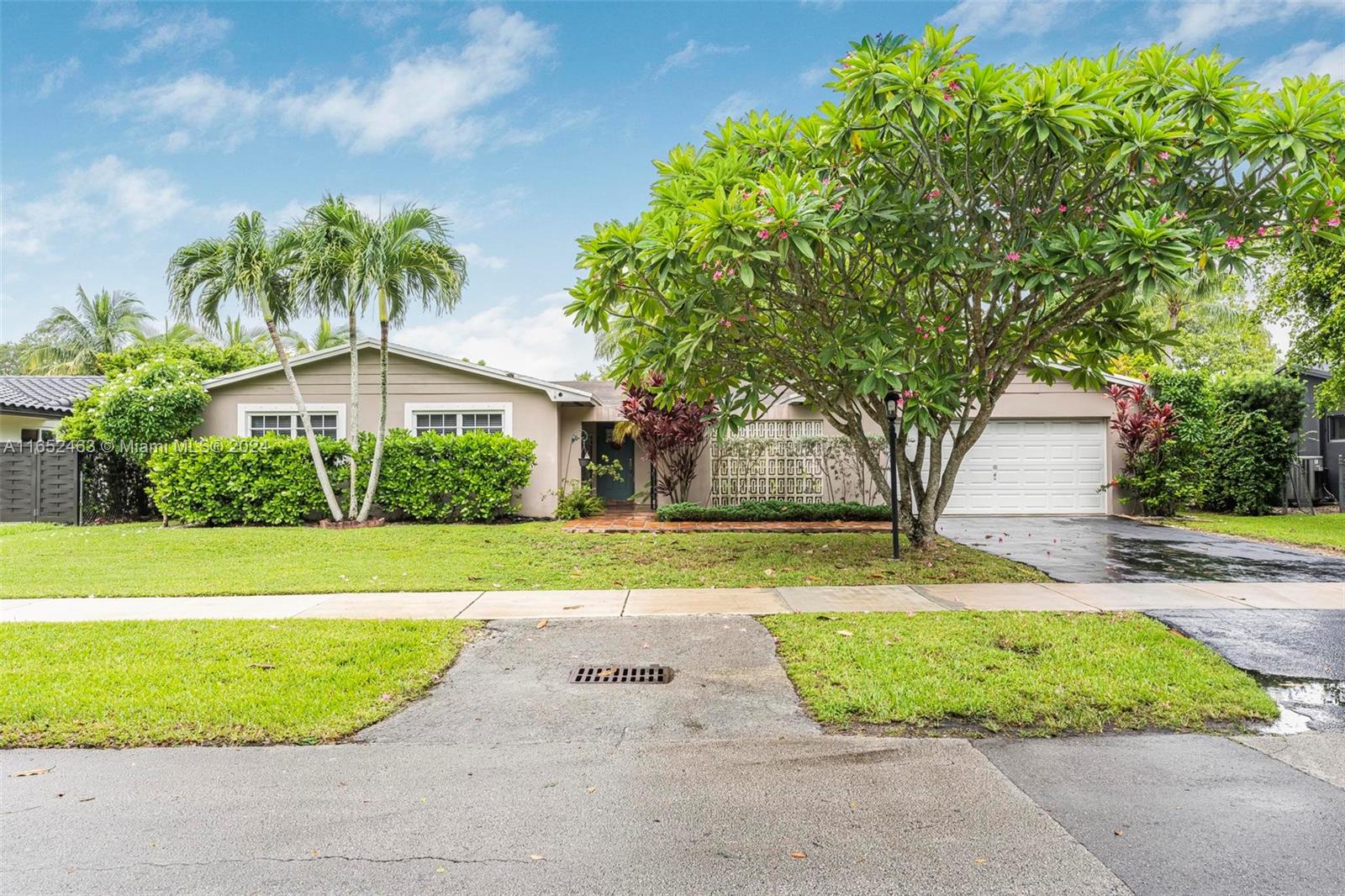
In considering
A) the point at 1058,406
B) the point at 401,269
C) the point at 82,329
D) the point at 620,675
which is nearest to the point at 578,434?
the point at 401,269

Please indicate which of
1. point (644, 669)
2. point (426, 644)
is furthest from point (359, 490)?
point (644, 669)

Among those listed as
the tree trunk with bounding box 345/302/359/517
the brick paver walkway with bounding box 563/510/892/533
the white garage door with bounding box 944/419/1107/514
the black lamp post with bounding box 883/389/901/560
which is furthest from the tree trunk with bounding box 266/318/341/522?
the white garage door with bounding box 944/419/1107/514

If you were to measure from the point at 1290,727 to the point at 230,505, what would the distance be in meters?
14.6

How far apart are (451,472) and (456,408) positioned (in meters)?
1.76

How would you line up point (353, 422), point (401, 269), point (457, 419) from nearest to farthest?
point (401, 269) < point (353, 422) < point (457, 419)

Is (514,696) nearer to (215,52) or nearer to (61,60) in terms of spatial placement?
(215,52)

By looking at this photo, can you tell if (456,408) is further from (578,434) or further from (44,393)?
(44,393)

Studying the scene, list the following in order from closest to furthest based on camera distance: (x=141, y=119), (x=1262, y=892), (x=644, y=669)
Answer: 1. (x=1262, y=892)
2. (x=644, y=669)
3. (x=141, y=119)

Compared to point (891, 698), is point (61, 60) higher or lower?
higher

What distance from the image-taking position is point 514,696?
13.9ft

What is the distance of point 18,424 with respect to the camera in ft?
56.2

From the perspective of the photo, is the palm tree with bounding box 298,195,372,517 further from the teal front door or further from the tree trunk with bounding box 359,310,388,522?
the teal front door

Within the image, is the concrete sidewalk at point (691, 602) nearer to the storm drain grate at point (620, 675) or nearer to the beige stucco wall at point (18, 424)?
the storm drain grate at point (620, 675)

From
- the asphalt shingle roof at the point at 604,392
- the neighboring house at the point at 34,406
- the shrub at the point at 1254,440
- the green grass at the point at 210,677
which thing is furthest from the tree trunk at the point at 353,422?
the shrub at the point at 1254,440
